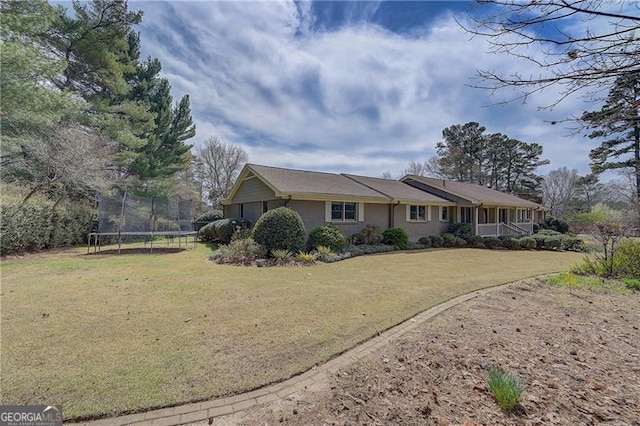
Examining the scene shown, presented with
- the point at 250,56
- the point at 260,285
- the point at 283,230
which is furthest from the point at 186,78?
the point at 260,285

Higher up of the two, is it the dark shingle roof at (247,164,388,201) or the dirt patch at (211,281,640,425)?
the dark shingle roof at (247,164,388,201)

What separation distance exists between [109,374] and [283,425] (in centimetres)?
205

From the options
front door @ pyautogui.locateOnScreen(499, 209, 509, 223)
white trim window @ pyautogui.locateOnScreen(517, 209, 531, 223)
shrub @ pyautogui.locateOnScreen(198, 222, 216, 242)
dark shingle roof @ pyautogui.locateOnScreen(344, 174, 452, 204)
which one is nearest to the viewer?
shrub @ pyautogui.locateOnScreen(198, 222, 216, 242)

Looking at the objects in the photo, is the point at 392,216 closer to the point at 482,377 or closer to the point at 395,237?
the point at 395,237

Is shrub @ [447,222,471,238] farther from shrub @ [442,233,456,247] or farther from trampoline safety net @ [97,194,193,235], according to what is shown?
trampoline safety net @ [97,194,193,235]

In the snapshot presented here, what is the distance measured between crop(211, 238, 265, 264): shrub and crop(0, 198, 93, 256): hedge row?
706 centimetres

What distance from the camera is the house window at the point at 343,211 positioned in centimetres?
1412

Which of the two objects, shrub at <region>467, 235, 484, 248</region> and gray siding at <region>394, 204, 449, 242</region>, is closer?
gray siding at <region>394, 204, 449, 242</region>

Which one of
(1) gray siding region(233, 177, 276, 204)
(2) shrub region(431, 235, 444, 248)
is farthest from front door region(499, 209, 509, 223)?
(1) gray siding region(233, 177, 276, 204)

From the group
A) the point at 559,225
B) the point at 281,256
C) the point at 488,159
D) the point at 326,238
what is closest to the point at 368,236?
the point at 326,238

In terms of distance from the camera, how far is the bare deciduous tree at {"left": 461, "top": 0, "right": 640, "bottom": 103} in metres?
2.39

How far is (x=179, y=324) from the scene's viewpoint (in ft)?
14.2

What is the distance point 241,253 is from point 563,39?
9.80m

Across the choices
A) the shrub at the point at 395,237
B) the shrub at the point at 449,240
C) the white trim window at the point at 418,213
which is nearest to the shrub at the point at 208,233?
the shrub at the point at 395,237
